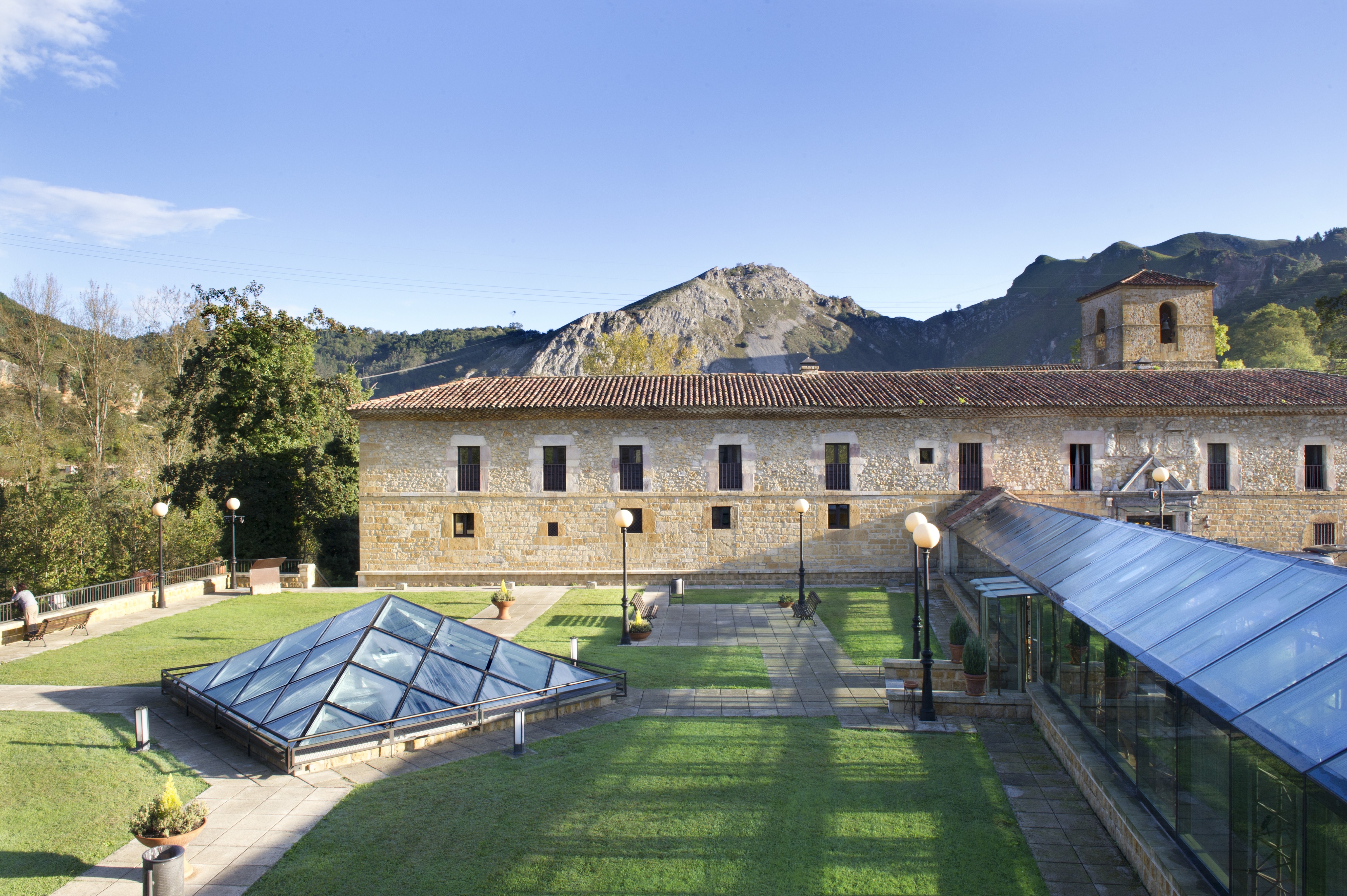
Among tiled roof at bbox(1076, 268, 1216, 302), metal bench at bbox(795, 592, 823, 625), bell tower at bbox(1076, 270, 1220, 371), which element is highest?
tiled roof at bbox(1076, 268, 1216, 302)

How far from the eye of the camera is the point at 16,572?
21000mm

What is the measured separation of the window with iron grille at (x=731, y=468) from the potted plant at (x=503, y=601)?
24.0ft

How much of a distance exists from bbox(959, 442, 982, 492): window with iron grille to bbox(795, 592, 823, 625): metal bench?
22.7 ft

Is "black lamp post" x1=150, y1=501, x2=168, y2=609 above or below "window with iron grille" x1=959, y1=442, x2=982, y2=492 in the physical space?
below

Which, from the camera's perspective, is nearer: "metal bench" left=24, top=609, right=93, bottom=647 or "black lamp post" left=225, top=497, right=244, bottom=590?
"metal bench" left=24, top=609, right=93, bottom=647

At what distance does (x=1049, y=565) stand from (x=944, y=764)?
348 cm

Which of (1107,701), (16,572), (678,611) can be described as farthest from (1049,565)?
(16,572)

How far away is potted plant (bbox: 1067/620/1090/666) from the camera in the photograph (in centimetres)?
821

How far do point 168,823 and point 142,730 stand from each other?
12.1 feet

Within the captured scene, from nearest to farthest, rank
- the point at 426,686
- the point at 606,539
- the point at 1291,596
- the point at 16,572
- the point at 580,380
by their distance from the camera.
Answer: the point at 1291,596
the point at 426,686
the point at 16,572
the point at 606,539
the point at 580,380

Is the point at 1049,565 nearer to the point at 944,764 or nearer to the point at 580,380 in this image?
the point at 944,764

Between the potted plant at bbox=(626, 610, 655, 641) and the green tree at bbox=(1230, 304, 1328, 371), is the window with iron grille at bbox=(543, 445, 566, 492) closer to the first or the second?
the potted plant at bbox=(626, 610, 655, 641)

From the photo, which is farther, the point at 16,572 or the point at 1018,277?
the point at 1018,277

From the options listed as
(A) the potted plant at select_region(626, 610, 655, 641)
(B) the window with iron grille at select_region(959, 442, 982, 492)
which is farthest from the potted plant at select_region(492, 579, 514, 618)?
(B) the window with iron grille at select_region(959, 442, 982, 492)
